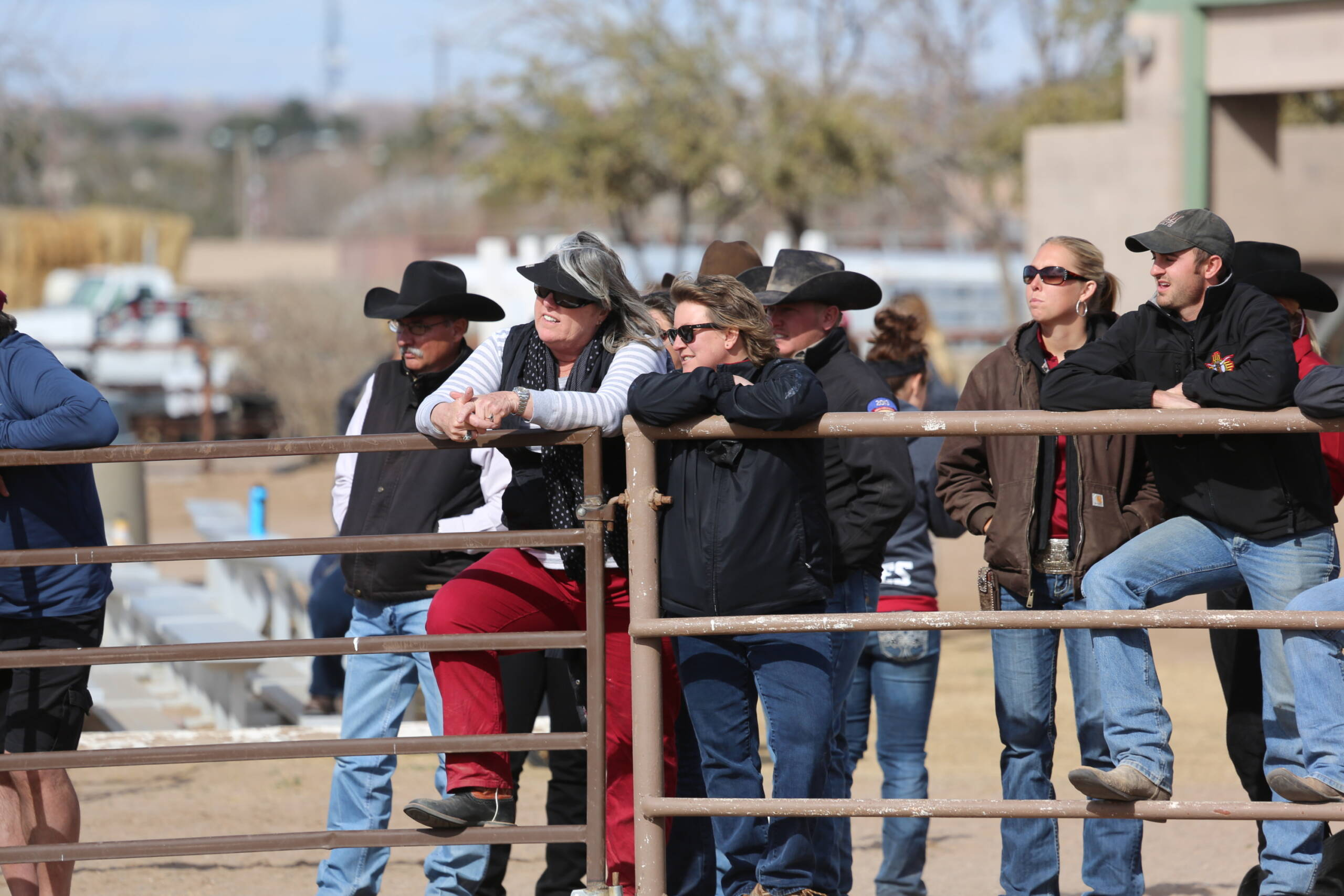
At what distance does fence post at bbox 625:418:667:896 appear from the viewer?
372cm

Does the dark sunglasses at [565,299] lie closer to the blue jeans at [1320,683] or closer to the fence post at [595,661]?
the fence post at [595,661]

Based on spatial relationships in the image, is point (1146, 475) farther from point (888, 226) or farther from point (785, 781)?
point (888, 226)

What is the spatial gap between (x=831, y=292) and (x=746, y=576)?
113cm

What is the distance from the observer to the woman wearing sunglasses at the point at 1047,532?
4.19m

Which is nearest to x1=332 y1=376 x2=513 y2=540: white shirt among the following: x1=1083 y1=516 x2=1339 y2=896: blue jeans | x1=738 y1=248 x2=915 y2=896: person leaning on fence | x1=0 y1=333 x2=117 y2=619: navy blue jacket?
x1=0 y1=333 x2=117 y2=619: navy blue jacket

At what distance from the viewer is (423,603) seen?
4.62 meters

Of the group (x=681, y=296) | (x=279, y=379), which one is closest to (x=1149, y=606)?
(x=681, y=296)

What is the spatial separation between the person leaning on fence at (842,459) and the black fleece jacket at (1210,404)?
73 centimetres

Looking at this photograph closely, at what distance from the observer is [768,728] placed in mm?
3857

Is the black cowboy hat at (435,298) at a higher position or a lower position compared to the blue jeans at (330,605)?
higher

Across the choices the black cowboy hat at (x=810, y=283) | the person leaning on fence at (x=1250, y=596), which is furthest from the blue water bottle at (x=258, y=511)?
the person leaning on fence at (x=1250, y=596)

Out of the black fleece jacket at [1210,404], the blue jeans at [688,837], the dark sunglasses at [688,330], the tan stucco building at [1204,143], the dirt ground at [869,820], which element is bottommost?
the dirt ground at [869,820]

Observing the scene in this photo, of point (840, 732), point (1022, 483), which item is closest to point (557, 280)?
point (1022, 483)

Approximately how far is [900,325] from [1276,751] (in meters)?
2.24
